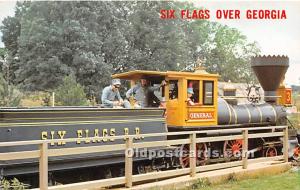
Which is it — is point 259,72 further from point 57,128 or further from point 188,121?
point 57,128

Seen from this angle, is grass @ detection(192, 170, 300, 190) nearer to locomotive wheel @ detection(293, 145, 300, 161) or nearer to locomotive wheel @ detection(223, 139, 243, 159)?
locomotive wheel @ detection(223, 139, 243, 159)

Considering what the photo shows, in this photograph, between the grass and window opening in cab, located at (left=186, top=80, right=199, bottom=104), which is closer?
the grass

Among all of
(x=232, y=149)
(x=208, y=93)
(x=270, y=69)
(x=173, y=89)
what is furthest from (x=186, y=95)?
(x=270, y=69)

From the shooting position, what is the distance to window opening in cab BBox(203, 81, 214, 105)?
36.1ft

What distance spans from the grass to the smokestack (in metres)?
4.27

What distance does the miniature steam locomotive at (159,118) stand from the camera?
7.58m

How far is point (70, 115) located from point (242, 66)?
4411 cm

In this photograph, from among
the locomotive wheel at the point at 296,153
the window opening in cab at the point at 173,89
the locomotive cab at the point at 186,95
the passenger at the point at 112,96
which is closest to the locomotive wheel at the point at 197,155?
the locomotive cab at the point at 186,95

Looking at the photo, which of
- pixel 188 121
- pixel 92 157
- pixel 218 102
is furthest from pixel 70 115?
pixel 218 102

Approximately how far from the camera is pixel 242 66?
50500 millimetres

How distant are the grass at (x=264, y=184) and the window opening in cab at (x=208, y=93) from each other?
2326 millimetres

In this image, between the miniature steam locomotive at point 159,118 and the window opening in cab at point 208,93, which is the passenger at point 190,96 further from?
the window opening in cab at point 208,93

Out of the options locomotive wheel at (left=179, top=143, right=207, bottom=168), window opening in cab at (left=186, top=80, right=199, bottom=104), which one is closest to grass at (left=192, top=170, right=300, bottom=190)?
locomotive wheel at (left=179, top=143, right=207, bottom=168)

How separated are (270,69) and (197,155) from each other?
428 centimetres
